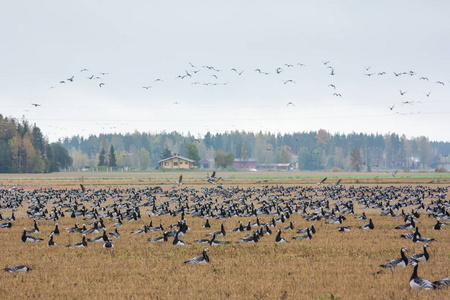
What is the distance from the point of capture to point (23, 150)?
15112cm

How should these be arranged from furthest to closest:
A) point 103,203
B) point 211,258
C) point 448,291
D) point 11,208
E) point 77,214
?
point 103,203, point 11,208, point 77,214, point 211,258, point 448,291

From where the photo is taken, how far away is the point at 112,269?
15.9 m

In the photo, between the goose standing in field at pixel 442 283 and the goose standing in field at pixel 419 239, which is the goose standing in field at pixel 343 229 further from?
the goose standing in field at pixel 442 283

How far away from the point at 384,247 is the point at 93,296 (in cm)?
1188

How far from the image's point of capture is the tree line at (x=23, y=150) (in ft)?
477

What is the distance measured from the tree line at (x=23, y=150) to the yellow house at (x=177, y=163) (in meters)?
39.9

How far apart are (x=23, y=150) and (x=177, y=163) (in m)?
57.6

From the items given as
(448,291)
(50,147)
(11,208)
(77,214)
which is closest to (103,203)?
(11,208)

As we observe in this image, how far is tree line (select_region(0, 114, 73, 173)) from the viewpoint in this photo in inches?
5719

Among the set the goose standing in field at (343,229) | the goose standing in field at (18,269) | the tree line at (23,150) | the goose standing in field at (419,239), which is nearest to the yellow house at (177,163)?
the tree line at (23,150)

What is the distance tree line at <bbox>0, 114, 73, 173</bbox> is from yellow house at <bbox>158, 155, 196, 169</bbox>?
131 feet

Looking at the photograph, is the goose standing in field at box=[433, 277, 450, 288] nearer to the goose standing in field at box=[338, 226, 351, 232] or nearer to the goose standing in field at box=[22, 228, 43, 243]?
the goose standing in field at box=[338, 226, 351, 232]

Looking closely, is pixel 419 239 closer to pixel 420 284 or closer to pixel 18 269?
pixel 420 284

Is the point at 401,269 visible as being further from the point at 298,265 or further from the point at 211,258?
the point at 211,258
